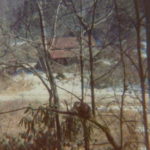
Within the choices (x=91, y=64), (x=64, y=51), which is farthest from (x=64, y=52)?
(x=91, y=64)

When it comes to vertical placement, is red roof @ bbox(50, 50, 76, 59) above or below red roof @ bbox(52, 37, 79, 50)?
below

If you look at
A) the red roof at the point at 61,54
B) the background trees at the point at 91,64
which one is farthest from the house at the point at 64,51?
the background trees at the point at 91,64

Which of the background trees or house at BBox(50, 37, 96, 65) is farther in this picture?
house at BBox(50, 37, 96, 65)

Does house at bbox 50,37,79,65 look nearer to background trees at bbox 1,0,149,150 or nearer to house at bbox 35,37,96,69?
house at bbox 35,37,96,69

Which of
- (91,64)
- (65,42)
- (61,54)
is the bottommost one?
(91,64)

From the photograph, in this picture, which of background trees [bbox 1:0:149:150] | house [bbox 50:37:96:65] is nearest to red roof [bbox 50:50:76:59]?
house [bbox 50:37:96:65]

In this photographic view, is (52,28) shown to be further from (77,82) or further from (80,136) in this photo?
(80,136)

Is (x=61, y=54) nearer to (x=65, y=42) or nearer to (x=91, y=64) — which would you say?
(x=65, y=42)

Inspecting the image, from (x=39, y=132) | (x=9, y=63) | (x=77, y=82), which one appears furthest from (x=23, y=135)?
(x=77, y=82)

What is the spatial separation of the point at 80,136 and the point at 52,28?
5.84 feet

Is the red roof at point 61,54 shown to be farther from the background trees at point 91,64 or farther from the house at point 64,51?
the background trees at point 91,64

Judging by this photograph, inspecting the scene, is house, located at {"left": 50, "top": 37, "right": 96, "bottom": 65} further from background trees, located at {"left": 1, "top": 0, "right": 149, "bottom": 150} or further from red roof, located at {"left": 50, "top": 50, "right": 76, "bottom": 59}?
background trees, located at {"left": 1, "top": 0, "right": 149, "bottom": 150}

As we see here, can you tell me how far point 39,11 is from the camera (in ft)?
10.2

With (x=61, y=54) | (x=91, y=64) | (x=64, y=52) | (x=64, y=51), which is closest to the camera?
(x=91, y=64)
